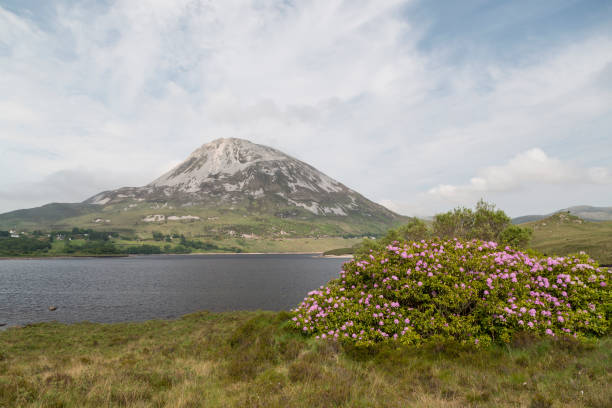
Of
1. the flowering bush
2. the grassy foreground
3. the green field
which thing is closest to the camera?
the grassy foreground

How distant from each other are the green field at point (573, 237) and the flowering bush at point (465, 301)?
6521 cm

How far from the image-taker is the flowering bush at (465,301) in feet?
39.5

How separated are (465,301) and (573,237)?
541ft

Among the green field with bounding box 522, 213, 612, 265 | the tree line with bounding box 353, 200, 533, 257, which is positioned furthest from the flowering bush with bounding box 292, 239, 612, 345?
the green field with bounding box 522, 213, 612, 265

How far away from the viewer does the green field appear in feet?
317

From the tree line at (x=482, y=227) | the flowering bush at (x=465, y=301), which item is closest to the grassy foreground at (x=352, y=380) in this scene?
the flowering bush at (x=465, y=301)

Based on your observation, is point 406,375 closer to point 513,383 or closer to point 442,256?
point 513,383

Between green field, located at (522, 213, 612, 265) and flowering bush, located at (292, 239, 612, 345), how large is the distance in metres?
65.2

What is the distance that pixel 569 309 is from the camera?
1231 centimetres

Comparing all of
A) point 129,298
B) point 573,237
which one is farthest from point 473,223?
point 573,237

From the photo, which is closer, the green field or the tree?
the tree

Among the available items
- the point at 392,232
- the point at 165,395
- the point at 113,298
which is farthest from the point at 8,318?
the point at 392,232

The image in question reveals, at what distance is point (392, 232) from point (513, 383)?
81809mm

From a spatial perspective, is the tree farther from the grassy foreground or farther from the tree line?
the grassy foreground
